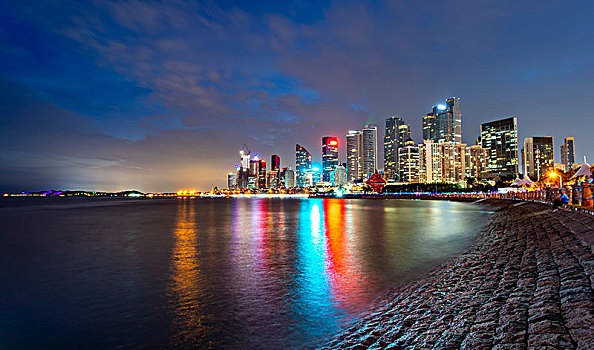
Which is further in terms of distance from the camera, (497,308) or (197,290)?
(197,290)

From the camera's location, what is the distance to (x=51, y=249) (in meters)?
25.3

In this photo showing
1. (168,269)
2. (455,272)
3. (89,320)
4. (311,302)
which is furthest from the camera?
(168,269)

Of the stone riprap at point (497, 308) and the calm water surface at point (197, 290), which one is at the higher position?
the stone riprap at point (497, 308)

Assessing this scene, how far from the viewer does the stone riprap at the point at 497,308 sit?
5754mm

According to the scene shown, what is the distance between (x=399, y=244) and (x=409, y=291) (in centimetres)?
1353

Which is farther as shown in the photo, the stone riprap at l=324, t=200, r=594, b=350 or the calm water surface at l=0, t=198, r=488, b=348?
the calm water surface at l=0, t=198, r=488, b=348

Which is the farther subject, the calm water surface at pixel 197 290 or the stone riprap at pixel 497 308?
the calm water surface at pixel 197 290

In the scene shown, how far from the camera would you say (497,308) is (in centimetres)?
757

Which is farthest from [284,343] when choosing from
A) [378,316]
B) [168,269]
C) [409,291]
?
[168,269]

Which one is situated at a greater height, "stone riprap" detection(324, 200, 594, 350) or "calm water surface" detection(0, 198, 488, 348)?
"stone riprap" detection(324, 200, 594, 350)

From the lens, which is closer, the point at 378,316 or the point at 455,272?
the point at 378,316

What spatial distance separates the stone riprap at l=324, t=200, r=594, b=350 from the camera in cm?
575

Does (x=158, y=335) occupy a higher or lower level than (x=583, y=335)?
lower

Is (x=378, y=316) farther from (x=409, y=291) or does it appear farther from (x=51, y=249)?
(x=51, y=249)
